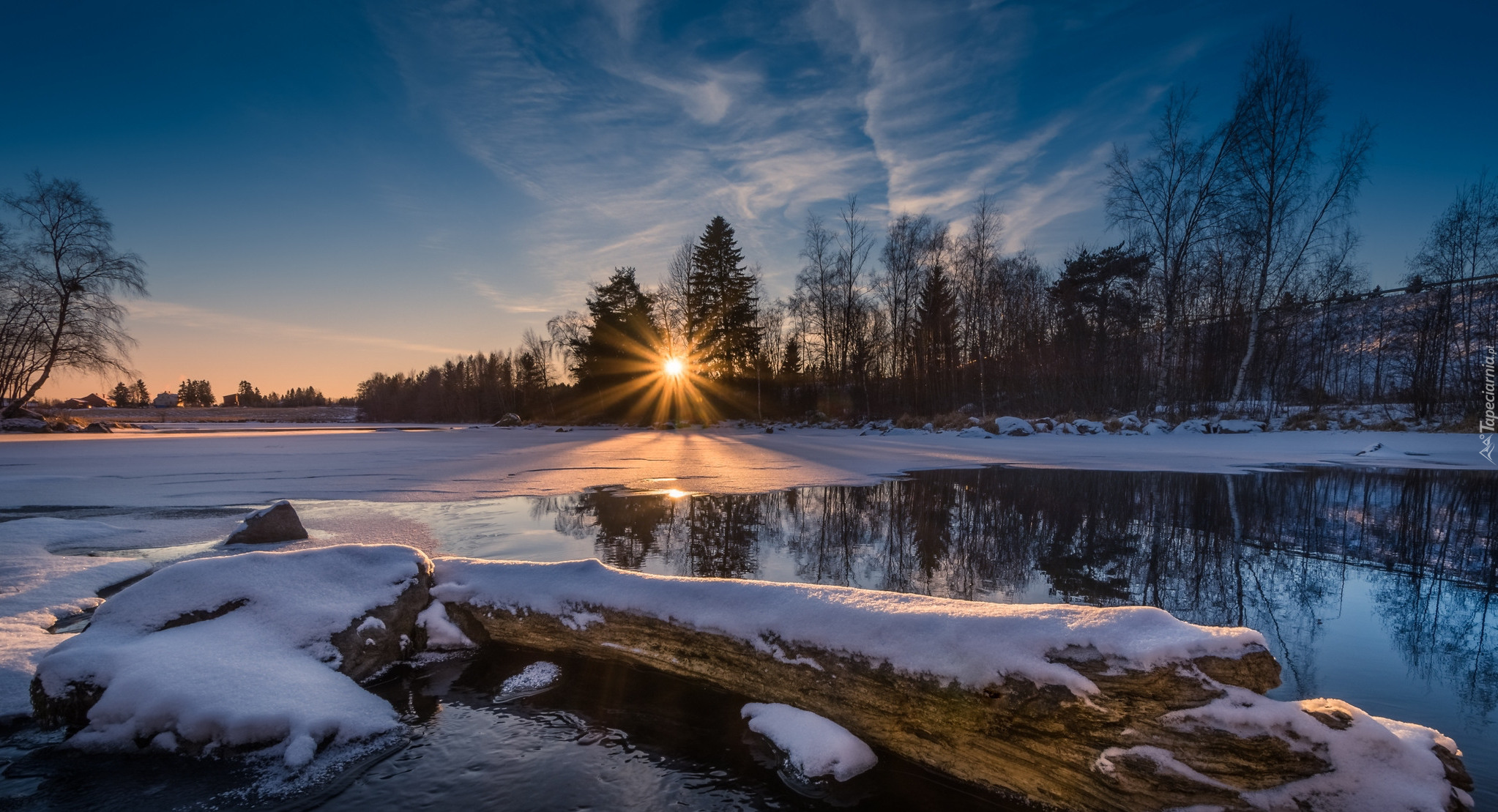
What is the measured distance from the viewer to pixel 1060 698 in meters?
2.04

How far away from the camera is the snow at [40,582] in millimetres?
2926

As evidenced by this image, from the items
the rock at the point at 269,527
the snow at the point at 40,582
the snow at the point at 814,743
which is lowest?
the snow at the point at 814,743

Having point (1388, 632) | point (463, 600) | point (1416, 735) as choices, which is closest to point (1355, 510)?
point (1388, 632)

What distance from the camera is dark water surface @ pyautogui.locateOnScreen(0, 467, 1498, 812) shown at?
2.35 meters

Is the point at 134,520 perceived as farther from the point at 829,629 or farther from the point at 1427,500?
the point at 1427,500

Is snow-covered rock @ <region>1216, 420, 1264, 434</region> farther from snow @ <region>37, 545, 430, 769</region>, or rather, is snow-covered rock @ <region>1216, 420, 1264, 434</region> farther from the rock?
the rock

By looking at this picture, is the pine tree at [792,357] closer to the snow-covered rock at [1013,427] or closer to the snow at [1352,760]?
the snow-covered rock at [1013,427]

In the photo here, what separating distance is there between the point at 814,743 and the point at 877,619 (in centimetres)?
60

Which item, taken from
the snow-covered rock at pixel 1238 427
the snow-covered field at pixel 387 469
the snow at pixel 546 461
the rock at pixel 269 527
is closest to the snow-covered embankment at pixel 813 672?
the snow-covered field at pixel 387 469

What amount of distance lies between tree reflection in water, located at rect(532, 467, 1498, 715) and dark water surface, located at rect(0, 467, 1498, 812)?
3 cm

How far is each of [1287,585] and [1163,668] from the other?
400 cm

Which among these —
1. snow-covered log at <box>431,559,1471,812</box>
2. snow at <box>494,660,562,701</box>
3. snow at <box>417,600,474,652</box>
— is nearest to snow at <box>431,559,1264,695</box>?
snow-covered log at <box>431,559,1471,812</box>

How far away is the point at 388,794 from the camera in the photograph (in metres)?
2.30

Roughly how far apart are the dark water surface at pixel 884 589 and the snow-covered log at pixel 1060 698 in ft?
0.91
